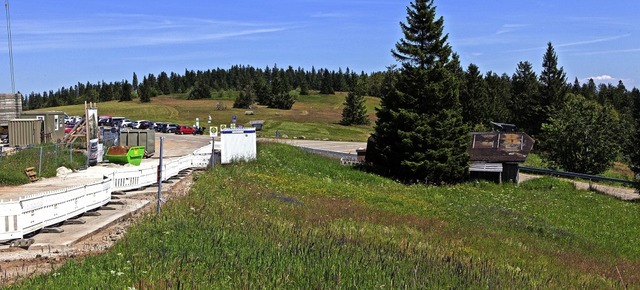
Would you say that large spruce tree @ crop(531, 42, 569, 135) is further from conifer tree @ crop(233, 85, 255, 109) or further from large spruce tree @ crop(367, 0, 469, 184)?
conifer tree @ crop(233, 85, 255, 109)

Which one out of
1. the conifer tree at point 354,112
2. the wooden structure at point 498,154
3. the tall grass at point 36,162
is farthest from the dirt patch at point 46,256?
the conifer tree at point 354,112

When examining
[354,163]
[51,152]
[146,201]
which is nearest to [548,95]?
[354,163]

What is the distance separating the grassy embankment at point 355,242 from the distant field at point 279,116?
5494cm

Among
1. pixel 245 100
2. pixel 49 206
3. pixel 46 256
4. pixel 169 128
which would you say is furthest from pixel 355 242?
pixel 245 100

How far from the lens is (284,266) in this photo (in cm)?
869

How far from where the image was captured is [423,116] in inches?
1639

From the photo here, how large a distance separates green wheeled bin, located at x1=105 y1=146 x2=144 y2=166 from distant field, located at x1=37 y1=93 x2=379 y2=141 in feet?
141

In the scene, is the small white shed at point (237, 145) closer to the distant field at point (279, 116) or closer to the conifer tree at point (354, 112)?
the distant field at point (279, 116)

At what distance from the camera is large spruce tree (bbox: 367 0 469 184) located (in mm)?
41062

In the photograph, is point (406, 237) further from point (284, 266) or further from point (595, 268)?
point (284, 266)

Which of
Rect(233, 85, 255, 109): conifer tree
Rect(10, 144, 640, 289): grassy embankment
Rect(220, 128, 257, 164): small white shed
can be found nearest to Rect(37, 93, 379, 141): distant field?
Rect(233, 85, 255, 109): conifer tree

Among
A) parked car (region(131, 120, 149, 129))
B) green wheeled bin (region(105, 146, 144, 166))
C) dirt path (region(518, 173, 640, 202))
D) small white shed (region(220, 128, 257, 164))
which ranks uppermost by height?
small white shed (region(220, 128, 257, 164))

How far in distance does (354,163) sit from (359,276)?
3797 cm

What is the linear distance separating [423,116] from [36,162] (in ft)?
79.8
